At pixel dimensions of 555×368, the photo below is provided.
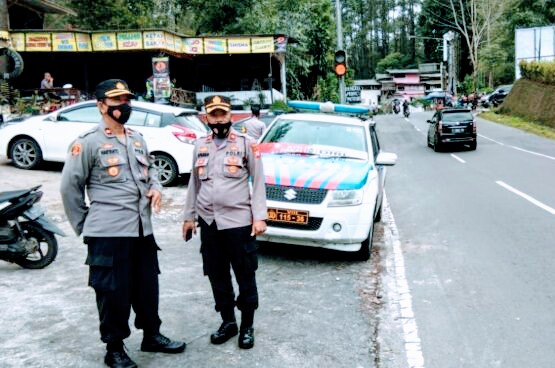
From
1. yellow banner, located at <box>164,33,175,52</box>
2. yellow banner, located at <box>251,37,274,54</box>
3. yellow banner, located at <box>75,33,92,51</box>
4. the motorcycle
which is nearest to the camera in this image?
the motorcycle

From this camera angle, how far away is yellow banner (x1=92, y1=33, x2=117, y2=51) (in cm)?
2231

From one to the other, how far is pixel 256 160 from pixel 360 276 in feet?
7.97

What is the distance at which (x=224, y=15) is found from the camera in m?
32.4

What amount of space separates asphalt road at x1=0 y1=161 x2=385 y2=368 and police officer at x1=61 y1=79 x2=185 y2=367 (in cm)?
50

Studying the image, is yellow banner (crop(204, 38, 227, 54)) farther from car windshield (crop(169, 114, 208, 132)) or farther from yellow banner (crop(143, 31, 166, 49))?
car windshield (crop(169, 114, 208, 132))

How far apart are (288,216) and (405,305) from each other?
5.84 feet

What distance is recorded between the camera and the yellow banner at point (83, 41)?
22281 mm

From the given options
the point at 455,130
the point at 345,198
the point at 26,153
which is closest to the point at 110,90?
the point at 345,198

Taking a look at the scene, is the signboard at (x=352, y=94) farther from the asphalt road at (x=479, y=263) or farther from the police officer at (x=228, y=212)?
the police officer at (x=228, y=212)

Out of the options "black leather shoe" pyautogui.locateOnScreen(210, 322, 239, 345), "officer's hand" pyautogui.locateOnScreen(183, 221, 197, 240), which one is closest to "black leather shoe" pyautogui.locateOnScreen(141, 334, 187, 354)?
"black leather shoe" pyautogui.locateOnScreen(210, 322, 239, 345)

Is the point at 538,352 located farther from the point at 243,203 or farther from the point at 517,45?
the point at 517,45

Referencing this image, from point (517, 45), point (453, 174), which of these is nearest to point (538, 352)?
point (453, 174)

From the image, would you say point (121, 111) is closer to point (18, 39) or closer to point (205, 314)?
point (205, 314)

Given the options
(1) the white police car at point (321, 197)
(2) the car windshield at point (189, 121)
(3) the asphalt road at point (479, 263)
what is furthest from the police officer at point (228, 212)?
(2) the car windshield at point (189, 121)
